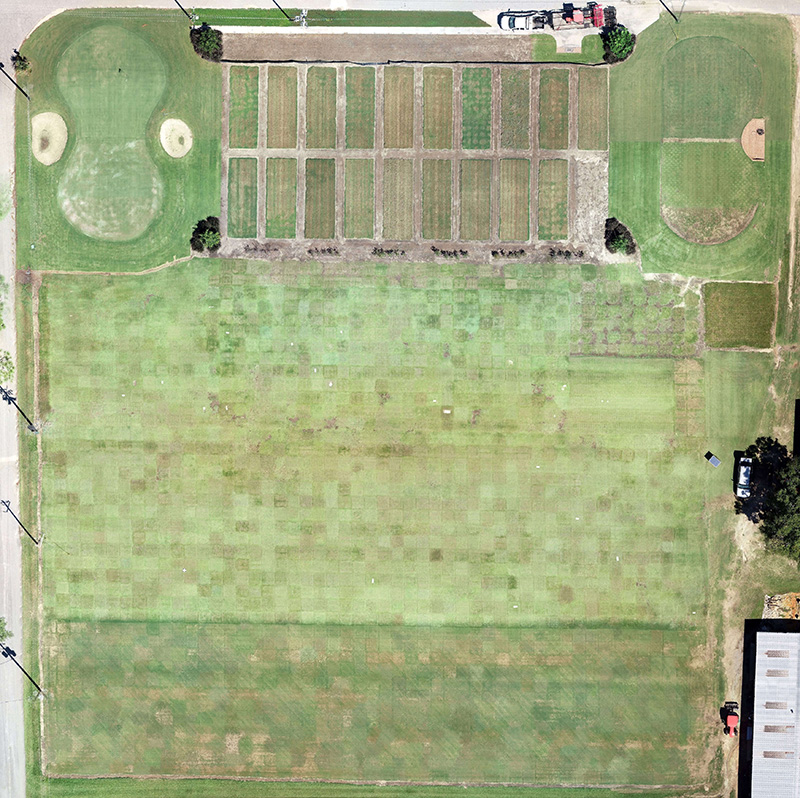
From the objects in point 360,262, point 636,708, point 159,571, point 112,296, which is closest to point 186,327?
point 112,296

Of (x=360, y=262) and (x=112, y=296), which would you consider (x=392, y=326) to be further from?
(x=112, y=296)

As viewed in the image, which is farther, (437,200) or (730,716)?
(437,200)

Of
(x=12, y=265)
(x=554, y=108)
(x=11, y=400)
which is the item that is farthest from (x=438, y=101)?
(x=11, y=400)

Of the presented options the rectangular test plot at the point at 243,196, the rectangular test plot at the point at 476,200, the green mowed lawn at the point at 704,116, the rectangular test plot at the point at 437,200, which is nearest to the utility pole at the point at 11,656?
the rectangular test plot at the point at 243,196

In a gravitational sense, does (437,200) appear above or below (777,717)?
above

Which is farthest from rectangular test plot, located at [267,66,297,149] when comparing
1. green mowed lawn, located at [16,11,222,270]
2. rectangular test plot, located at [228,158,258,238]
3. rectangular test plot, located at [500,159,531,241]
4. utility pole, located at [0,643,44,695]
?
utility pole, located at [0,643,44,695]

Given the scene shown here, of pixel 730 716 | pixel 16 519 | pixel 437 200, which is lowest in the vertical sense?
pixel 730 716

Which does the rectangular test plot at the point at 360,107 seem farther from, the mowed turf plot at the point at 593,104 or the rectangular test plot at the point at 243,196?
the mowed turf plot at the point at 593,104

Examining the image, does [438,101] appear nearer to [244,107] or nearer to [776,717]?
[244,107]
